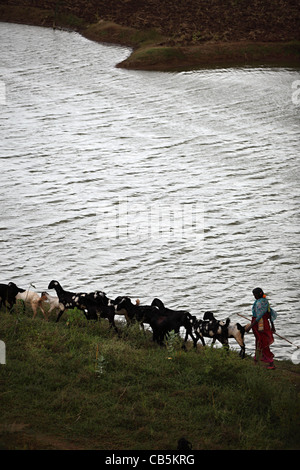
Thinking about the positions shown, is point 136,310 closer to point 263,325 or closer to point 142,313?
point 142,313

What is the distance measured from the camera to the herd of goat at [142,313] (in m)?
13.0

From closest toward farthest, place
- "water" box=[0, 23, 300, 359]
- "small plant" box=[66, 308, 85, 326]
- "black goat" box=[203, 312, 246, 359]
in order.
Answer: "black goat" box=[203, 312, 246, 359]
"small plant" box=[66, 308, 85, 326]
"water" box=[0, 23, 300, 359]

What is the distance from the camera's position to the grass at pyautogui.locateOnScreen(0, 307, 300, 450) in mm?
9297

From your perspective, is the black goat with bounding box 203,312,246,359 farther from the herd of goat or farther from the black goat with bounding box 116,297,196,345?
the black goat with bounding box 116,297,196,345

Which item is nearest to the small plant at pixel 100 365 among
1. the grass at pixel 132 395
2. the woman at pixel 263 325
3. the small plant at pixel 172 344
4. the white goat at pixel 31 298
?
the grass at pixel 132 395

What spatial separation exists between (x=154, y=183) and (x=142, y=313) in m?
14.9

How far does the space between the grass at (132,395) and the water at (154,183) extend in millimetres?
3822

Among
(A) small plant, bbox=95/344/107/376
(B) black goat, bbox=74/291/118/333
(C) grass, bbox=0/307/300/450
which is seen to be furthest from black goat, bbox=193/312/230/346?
(A) small plant, bbox=95/344/107/376

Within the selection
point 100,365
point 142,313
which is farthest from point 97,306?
point 100,365

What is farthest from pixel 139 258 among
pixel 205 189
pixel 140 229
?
pixel 205 189

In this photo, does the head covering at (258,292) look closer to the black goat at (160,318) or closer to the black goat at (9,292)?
the black goat at (160,318)

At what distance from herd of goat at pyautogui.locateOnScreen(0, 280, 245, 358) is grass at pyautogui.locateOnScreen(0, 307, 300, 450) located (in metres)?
0.48

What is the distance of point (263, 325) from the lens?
41.7ft

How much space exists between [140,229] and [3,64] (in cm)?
2971
